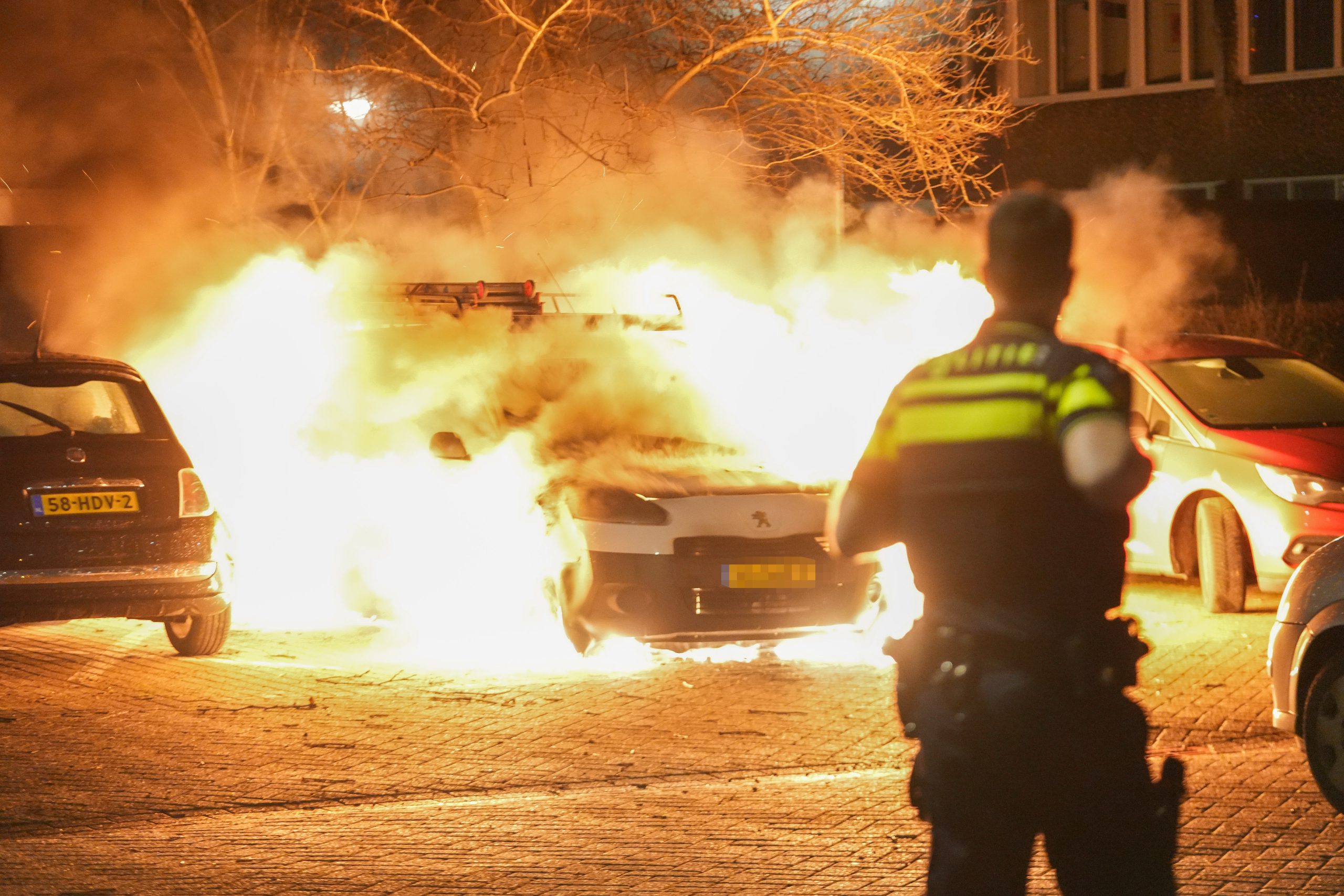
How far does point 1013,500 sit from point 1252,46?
75.8 feet

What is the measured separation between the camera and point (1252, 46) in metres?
23.4

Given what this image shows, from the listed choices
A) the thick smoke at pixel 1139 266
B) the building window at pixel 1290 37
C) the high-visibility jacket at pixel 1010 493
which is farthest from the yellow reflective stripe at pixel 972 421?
the building window at pixel 1290 37

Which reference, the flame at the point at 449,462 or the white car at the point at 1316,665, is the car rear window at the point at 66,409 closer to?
the flame at the point at 449,462

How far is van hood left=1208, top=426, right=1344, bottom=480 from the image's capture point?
8.39m

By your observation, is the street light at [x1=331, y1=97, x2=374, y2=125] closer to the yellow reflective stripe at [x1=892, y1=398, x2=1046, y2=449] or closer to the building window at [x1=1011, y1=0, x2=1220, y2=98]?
the building window at [x1=1011, y1=0, x2=1220, y2=98]

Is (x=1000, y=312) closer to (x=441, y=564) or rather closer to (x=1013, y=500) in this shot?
(x=1013, y=500)

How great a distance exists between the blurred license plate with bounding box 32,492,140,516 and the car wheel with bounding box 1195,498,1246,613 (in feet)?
18.9

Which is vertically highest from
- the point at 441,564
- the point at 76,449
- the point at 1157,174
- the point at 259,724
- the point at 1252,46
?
the point at 1252,46

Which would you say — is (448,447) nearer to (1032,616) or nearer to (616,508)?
(616,508)

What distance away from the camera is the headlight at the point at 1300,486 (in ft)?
27.1

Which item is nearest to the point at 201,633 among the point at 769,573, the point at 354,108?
the point at 769,573

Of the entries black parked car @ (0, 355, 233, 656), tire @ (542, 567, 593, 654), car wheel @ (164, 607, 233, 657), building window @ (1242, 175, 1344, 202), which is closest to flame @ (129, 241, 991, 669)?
tire @ (542, 567, 593, 654)

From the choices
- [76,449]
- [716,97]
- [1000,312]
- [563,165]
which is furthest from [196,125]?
[1000,312]

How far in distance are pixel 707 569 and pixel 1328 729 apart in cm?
275
